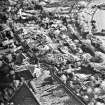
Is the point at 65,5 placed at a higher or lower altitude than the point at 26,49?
higher

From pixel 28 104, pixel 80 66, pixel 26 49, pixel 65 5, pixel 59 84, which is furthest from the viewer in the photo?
pixel 65 5

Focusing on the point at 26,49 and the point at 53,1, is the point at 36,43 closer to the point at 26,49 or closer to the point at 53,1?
the point at 26,49

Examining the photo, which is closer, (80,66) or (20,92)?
(20,92)

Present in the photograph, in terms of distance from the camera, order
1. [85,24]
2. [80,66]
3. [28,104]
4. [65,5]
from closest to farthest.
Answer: [28,104]
[80,66]
[85,24]
[65,5]

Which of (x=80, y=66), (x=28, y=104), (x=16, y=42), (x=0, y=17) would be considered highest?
(x=0, y=17)

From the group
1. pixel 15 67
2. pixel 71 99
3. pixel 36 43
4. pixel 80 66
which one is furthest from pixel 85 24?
pixel 71 99

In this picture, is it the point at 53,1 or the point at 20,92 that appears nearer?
the point at 20,92

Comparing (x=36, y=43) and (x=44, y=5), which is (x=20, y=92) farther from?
(x=44, y=5)

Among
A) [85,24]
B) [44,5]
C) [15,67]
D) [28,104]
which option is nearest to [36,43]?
[15,67]

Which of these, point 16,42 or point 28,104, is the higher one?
point 16,42
